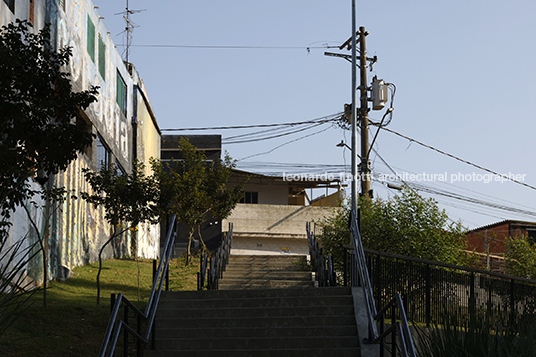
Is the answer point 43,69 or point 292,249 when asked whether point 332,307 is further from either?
point 292,249

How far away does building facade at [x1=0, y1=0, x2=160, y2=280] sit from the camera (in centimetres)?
1362

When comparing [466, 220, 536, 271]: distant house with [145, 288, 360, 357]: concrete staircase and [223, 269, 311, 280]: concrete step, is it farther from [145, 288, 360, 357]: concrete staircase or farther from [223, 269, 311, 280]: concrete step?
[145, 288, 360, 357]: concrete staircase

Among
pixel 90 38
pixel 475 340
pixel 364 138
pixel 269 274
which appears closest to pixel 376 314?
pixel 475 340

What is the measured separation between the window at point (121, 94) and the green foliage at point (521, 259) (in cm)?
1707

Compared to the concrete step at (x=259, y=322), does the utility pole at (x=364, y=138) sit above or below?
above

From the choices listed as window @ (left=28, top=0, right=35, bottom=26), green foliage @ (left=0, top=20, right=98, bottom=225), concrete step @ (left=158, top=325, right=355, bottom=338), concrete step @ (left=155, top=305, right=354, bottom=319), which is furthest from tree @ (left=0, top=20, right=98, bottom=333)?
Answer: window @ (left=28, top=0, right=35, bottom=26)

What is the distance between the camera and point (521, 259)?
2502 cm

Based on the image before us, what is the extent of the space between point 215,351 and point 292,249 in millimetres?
28166

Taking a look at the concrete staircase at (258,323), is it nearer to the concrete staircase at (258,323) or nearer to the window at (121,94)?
the concrete staircase at (258,323)

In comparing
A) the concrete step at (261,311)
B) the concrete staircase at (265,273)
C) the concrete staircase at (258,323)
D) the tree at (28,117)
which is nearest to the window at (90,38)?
the concrete staircase at (265,273)

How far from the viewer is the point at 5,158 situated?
684cm

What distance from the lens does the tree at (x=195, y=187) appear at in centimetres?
2059

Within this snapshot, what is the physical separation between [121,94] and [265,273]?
500 inches

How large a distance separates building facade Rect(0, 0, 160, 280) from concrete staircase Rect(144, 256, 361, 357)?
308 centimetres
